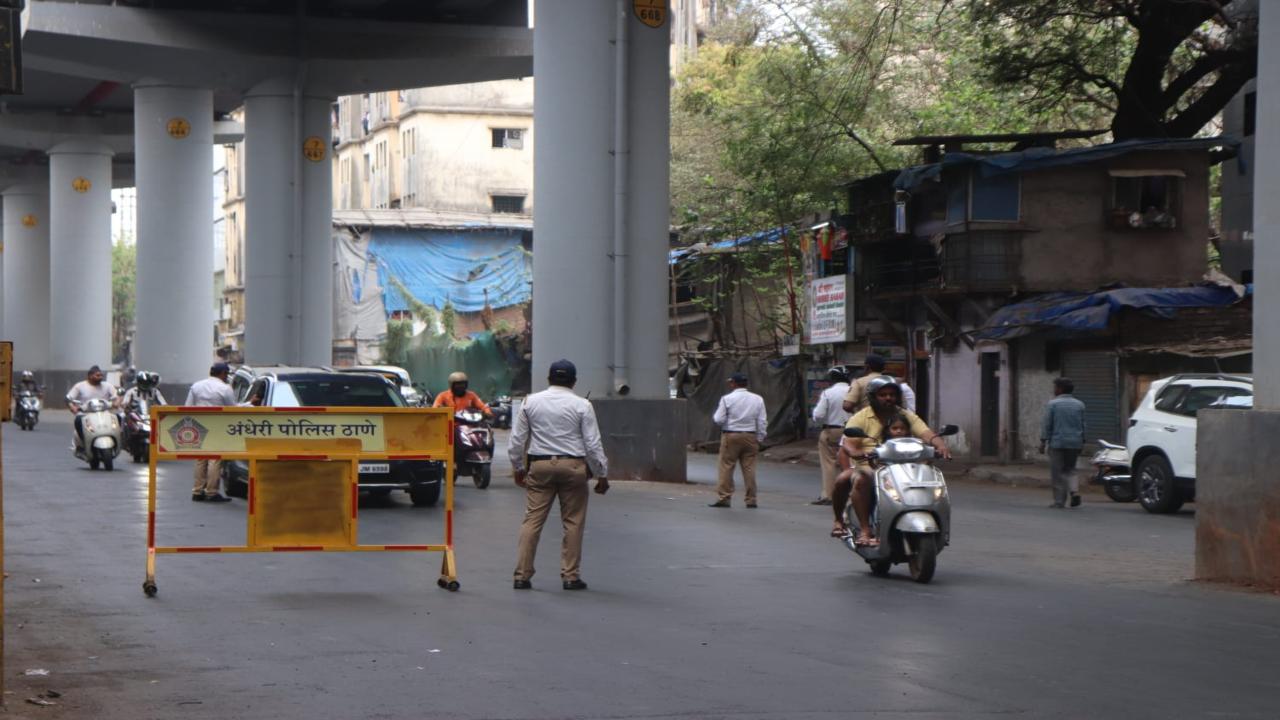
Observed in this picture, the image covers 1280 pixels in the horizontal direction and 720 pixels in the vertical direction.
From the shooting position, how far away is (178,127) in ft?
139

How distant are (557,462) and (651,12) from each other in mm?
14970

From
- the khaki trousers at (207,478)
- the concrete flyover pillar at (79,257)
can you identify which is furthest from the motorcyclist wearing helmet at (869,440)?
the concrete flyover pillar at (79,257)

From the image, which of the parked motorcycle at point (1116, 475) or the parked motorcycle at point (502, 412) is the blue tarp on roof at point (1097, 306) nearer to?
the parked motorcycle at point (1116, 475)

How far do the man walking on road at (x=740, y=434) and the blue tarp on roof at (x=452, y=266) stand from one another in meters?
41.4

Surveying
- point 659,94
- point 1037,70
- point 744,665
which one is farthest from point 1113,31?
point 744,665

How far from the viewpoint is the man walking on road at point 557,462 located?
12.0 meters

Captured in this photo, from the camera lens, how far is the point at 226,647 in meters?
9.05

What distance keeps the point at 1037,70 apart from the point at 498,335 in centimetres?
2900

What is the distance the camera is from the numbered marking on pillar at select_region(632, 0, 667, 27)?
25547mm

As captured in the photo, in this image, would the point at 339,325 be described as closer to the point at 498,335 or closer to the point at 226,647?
the point at 498,335

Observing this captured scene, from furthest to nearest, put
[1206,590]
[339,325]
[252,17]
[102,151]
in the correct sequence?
[339,325] → [102,151] → [252,17] → [1206,590]

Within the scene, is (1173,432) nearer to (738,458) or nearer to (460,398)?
(738,458)

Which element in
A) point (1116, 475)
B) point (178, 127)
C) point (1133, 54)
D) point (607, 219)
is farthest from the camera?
point (178, 127)

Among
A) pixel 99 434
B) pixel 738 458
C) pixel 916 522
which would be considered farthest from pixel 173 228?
pixel 916 522
